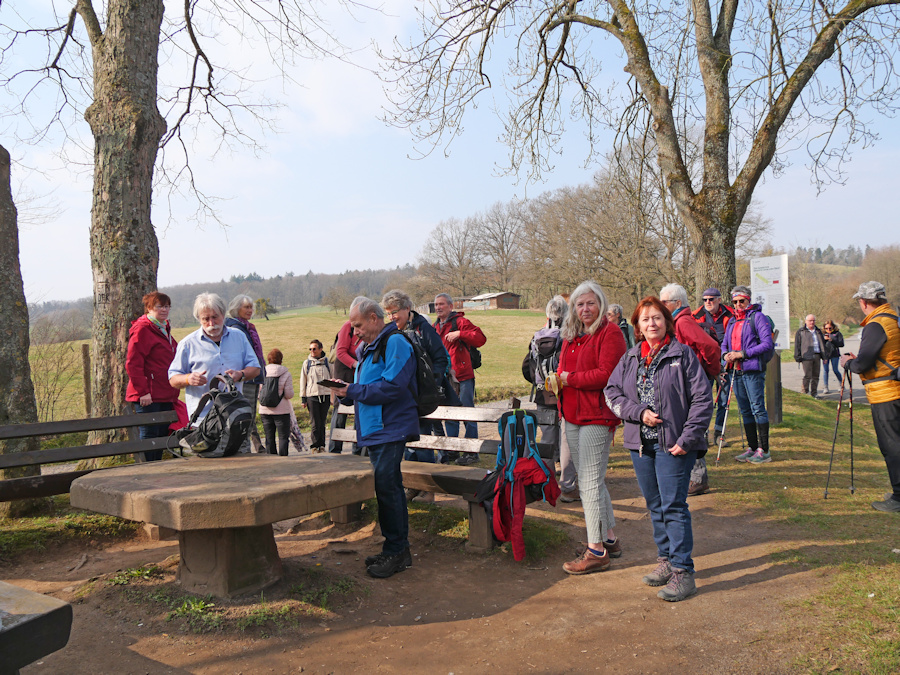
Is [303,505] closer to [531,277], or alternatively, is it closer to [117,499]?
[117,499]

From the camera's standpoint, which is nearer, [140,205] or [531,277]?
[140,205]

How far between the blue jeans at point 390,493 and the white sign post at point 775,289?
12.0 meters

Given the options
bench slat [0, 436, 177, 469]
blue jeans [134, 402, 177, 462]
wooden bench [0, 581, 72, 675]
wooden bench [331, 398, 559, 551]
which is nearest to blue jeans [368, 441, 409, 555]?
wooden bench [331, 398, 559, 551]

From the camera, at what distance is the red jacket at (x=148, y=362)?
18.2 ft

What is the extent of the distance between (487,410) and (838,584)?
2671mm

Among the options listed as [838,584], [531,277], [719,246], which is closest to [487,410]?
[838,584]

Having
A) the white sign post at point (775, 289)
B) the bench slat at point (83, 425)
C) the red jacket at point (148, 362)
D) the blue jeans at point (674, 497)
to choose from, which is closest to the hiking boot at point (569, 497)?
the blue jeans at point (674, 497)

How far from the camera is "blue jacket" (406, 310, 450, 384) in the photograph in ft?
20.8

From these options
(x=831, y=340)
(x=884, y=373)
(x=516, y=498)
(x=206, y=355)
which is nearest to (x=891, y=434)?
(x=884, y=373)

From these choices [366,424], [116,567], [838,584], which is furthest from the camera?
[116,567]

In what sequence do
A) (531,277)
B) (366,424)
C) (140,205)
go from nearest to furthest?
(366,424) < (140,205) < (531,277)

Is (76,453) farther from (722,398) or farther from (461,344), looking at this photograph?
(722,398)

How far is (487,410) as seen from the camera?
5.21 meters

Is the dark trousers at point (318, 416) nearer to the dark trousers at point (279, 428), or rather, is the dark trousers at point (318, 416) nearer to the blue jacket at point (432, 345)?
the dark trousers at point (279, 428)
